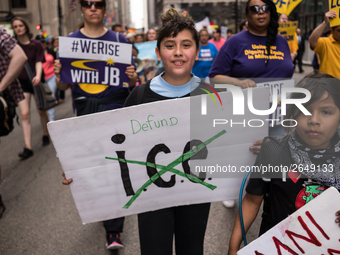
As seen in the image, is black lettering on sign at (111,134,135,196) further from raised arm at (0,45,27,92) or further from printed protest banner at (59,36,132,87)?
raised arm at (0,45,27,92)

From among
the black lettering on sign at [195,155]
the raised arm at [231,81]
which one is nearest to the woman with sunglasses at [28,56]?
the raised arm at [231,81]

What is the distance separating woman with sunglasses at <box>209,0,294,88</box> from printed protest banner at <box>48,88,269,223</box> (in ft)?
3.36

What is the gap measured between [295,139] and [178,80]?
770mm

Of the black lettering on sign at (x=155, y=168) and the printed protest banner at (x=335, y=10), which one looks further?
the printed protest banner at (x=335, y=10)

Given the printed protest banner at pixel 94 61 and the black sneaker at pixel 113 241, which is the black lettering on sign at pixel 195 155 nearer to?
the black sneaker at pixel 113 241

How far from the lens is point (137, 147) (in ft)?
7.13

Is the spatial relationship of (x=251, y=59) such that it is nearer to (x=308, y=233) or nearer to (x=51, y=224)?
(x=308, y=233)

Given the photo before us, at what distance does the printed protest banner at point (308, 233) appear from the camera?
1680mm

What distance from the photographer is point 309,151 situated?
178 centimetres

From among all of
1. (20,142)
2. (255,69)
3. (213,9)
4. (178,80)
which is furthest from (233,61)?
(213,9)

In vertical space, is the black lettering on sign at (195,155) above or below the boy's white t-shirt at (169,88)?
below

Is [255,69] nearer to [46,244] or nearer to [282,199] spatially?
[282,199]

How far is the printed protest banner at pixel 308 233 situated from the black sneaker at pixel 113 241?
1561 millimetres

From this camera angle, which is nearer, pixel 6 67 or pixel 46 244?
pixel 46 244
